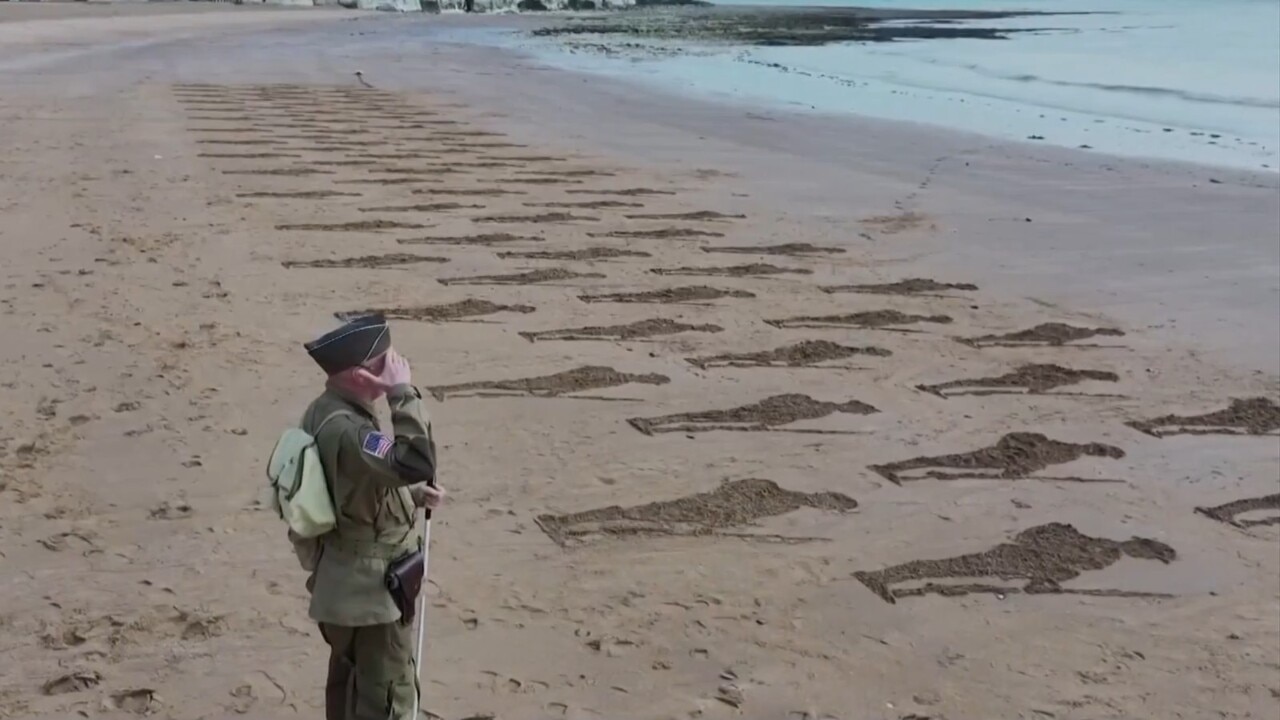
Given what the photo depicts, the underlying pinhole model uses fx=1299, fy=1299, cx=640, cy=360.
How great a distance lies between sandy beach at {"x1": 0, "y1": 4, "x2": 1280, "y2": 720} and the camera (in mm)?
4293

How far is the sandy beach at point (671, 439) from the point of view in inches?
169

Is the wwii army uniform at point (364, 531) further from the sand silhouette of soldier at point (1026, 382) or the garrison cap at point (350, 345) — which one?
the sand silhouette of soldier at point (1026, 382)

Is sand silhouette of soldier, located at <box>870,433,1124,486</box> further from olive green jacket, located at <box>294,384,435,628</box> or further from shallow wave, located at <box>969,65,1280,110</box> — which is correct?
shallow wave, located at <box>969,65,1280,110</box>

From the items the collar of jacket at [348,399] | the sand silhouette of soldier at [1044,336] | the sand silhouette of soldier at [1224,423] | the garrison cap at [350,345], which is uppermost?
the garrison cap at [350,345]

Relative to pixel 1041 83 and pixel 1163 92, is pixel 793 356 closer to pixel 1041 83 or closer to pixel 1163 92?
pixel 1163 92

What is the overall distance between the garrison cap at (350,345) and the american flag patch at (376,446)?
0.20m

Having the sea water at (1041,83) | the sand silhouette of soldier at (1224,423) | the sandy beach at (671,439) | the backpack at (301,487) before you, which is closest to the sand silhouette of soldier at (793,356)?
the sandy beach at (671,439)

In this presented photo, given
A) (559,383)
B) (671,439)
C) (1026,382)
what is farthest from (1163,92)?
(671,439)

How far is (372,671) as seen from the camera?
3.14 meters

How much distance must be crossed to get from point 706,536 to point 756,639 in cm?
85

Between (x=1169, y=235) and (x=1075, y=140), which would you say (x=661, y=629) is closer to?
(x=1169, y=235)

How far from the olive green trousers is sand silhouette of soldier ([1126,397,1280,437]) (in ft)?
15.8

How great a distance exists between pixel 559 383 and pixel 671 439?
3.25 ft

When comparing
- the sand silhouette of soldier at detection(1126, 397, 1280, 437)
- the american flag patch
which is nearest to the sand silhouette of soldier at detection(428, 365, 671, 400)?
the sand silhouette of soldier at detection(1126, 397, 1280, 437)
